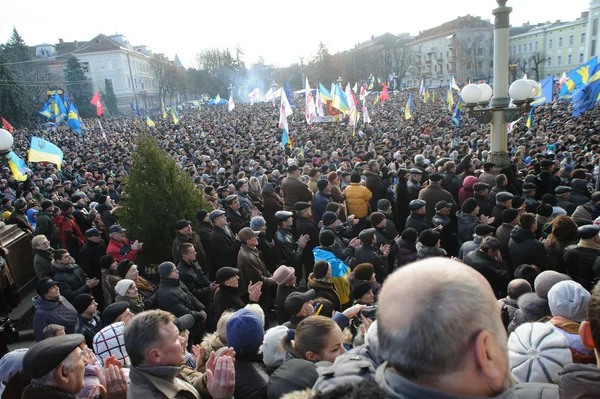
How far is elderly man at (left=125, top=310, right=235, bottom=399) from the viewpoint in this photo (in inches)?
89.0

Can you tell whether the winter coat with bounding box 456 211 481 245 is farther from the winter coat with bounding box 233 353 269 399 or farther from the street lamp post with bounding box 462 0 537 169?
the winter coat with bounding box 233 353 269 399

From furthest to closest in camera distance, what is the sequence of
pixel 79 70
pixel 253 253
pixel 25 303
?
pixel 79 70, pixel 25 303, pixel 253 253

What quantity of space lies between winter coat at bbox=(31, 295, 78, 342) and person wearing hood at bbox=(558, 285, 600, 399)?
425cm

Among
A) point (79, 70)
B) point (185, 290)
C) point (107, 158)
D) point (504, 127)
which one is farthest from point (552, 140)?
point (79, 70)

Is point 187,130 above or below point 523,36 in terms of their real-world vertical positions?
below

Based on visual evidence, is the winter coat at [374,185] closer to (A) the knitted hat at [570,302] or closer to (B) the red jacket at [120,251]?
(B) the red jacket at [120,251]

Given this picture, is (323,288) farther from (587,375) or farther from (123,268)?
(587,375)

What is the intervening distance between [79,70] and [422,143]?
60.9 meters

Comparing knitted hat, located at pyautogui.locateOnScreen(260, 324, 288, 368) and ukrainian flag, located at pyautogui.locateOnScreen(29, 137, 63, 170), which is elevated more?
ukrainian flag, located at pyautogui.locateOnScreen(29, 137, 63, 170)

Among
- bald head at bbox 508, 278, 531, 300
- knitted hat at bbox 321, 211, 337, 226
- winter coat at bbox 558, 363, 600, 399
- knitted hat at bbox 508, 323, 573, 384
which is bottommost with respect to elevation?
bald head at bbox 508, 278, 531, 300

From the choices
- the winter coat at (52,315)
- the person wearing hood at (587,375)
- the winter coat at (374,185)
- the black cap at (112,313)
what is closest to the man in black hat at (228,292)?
the black cap at (112,313)

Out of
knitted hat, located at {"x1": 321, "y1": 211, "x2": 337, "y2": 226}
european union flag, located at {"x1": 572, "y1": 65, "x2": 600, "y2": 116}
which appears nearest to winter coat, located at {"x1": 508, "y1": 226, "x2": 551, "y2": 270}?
knitted hat, located at {"x1": 321, "y1": 211, "x2": 337, "y2": 226}

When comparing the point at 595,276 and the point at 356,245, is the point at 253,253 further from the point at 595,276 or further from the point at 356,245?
the point at 595,276

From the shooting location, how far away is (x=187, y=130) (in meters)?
28.7
